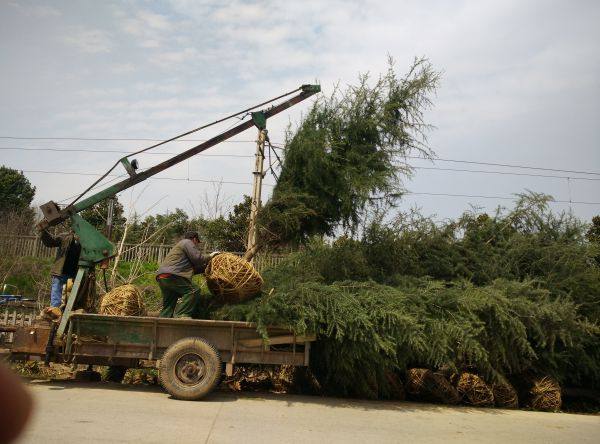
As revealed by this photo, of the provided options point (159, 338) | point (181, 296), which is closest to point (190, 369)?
point (159, 338)

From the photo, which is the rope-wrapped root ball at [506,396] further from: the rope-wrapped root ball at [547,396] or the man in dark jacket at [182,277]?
the man in dark jacket at [182,277]

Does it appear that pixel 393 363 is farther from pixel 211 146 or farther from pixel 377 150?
pixel 211 146

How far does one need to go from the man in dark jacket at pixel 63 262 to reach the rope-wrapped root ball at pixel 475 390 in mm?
6816

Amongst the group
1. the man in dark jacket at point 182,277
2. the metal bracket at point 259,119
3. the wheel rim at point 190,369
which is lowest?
the wheel rim at point 190,369

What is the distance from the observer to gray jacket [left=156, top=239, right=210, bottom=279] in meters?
8.20

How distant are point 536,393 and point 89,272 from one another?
775cm

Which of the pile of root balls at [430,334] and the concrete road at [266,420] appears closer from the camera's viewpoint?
the concrete road at [266,420]

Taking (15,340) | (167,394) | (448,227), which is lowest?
(167,394)

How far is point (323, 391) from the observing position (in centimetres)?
866

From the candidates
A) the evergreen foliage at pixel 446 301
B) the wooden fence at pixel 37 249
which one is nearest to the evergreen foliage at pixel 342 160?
the evergreen foliage at pixel 446 301

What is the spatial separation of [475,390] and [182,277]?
518 centimetres

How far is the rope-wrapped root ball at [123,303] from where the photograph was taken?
8070mm

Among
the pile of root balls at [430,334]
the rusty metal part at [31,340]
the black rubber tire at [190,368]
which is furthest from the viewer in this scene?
the rusty metal part at [31,340]

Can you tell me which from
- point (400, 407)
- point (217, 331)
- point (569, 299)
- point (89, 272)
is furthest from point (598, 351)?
point (89, 272)
